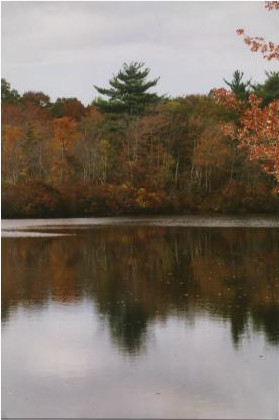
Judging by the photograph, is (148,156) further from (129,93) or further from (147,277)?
(147,277)

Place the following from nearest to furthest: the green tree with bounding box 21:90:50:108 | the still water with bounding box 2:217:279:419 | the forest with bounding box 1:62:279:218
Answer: the still water with bounding box 2:217:279:419, the forest with bounding box 1:62:279:218, the green tree with bounding box 21:90:50:108

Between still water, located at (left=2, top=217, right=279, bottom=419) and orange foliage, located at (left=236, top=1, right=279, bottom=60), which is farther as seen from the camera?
orange foliage, located at (left=236, top=1, right=279, bottom=60)

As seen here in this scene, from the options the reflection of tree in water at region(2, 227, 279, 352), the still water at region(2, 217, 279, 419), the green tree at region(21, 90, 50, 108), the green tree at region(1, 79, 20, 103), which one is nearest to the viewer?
the still water at region(2, 217, 279, 419)

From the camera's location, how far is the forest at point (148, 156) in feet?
221

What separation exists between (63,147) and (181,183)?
11.9 m

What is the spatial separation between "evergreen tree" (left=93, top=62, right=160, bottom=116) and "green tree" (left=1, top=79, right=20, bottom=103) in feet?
55.5

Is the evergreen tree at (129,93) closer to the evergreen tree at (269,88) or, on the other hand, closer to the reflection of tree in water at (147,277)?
the evergreen tree at (269,88)

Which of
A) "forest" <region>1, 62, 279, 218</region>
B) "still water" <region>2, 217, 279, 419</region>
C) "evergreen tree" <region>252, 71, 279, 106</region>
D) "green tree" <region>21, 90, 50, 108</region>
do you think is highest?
"green tree" <region>21, 90, 50, 108</region>

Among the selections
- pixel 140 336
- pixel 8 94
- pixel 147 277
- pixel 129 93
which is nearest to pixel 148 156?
pixel 129 93

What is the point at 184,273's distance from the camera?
21062mm

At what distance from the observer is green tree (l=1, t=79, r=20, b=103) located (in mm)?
85525

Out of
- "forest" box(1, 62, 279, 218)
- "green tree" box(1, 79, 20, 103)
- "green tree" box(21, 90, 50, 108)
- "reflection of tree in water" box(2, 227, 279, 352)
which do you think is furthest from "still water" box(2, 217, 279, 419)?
"green tree" box(21, 90, 50, 108)

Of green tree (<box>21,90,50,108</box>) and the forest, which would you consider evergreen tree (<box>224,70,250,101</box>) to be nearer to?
the forest

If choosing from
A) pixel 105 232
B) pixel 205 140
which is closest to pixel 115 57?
pixel 205 140
